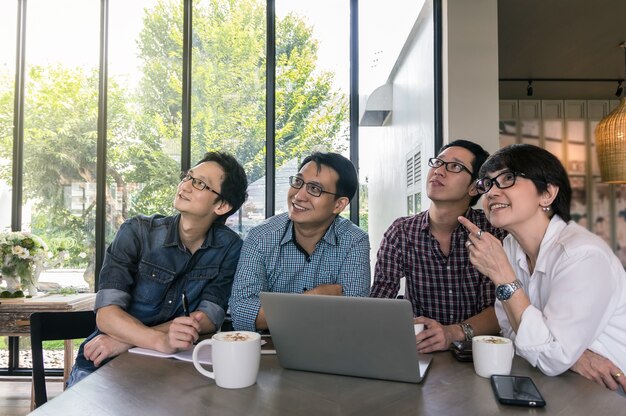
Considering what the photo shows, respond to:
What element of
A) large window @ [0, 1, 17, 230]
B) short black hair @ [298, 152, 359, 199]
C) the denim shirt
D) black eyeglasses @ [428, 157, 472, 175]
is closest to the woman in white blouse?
black eyeglasses @ [428, 157, 472, 175]

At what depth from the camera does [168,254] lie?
1.74 meters

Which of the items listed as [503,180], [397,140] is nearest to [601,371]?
[503,180]

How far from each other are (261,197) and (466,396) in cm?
262

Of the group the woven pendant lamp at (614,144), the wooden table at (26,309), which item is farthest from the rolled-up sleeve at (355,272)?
the woven pendant lamp at (614,144)

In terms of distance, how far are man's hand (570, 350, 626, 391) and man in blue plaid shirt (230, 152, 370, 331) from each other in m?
0.73

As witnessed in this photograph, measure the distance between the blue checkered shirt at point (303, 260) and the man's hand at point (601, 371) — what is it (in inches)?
28.9

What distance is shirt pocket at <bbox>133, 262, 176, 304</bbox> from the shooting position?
5.63ft

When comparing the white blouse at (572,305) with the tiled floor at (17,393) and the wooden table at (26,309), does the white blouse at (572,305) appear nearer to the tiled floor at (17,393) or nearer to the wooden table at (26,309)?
the wooden table at (26,309)

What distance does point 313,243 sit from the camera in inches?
72.3

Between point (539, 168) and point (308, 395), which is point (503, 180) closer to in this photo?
point (539, 168)

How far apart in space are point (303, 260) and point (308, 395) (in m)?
0.88

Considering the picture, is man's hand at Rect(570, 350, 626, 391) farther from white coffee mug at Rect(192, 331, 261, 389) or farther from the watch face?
white coffee mug at Rect(192, 331, 261, 389)

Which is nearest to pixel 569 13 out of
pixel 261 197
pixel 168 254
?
pixel 261 197

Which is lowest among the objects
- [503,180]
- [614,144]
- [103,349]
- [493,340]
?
[103,349]
